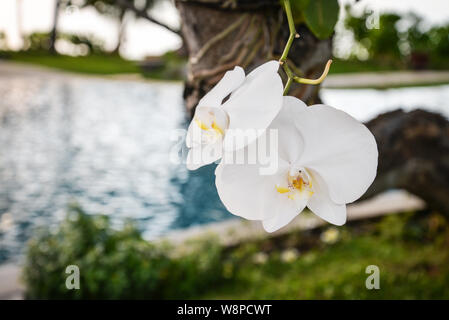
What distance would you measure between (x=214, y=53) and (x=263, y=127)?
1.47 ft

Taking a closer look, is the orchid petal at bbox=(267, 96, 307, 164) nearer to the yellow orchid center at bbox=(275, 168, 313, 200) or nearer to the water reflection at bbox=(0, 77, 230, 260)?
the yellow orchid center at bbox=(275, 168, 313, 200)

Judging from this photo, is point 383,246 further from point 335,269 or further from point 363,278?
point 363,278

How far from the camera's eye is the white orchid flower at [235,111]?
0.31 metres

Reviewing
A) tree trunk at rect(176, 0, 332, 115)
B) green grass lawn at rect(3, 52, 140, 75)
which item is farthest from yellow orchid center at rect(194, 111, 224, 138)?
green grass lawn at rect(3, 52, 140, 75)

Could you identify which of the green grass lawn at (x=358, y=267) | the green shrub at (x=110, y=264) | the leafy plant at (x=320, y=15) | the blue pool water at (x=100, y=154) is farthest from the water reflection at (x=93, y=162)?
the leafy plant at (x=320, y=15)

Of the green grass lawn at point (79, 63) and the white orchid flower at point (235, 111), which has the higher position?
the green grass lawn at point (79, 63)

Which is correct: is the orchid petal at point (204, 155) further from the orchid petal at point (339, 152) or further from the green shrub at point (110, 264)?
Result: the green shrub at point (110, 264)

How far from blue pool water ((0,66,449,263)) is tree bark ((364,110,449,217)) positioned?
0.25 meters

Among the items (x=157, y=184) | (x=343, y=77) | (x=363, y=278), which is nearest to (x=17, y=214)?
(x=157, y=184)

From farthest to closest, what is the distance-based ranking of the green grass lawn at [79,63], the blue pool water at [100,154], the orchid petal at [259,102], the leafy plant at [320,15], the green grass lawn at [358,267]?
the green grass lawn at [79,63] → the blue pool water at [100,154] → the green grass lawn at [358,267] → the leafy plant at [320,15] → the orchid petal at [259,102]

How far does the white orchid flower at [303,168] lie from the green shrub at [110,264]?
1.45 metres

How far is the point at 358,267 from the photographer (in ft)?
6.46

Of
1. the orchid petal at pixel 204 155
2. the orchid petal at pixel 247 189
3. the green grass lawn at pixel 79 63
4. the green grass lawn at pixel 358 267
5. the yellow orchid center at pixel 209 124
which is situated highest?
the green grass lawn at pixel 79 63
